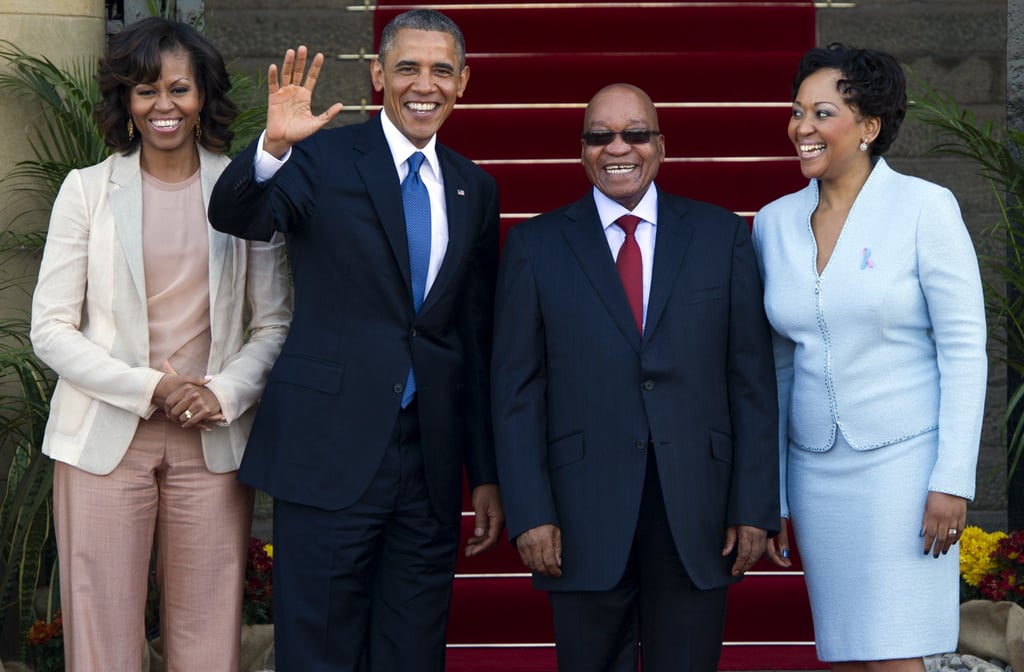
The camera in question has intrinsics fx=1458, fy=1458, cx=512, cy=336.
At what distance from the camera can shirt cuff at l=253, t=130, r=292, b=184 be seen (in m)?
2.76

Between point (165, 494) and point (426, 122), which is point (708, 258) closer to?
point (426, 122)

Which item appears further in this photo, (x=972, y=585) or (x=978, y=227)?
(x=978, y=227)

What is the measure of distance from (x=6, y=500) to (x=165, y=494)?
89 cm

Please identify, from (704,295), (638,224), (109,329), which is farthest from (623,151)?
(109,329)

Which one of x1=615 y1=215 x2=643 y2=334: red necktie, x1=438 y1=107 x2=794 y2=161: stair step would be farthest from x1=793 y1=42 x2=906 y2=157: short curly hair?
x1=438 y1=107 x2=794 y2=161: stair step

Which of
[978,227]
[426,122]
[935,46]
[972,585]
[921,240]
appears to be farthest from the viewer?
[935,46]

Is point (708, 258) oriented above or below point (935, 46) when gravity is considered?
below

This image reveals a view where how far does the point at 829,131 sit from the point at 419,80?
32.2 inches

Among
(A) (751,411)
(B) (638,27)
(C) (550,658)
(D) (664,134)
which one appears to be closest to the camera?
(A) (751,411)

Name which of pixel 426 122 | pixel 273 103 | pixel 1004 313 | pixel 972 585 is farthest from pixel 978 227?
pixel 273 103

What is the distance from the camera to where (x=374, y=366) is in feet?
9.32

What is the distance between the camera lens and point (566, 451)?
111 inches

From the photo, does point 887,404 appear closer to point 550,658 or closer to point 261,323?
point 261,323

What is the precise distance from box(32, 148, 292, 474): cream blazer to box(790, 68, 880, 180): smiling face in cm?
116
